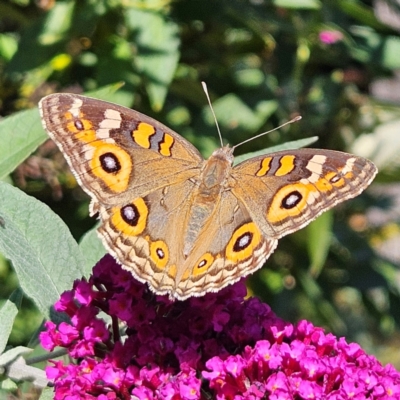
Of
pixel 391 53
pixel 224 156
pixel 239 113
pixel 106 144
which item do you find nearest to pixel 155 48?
pixel 239 113

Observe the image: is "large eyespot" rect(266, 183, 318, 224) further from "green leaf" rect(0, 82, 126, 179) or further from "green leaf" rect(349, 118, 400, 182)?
"green leaf" rect(349, 118, 400, 182)

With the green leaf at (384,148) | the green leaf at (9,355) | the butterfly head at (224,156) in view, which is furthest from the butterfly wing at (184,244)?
the green leaf at (384,148)

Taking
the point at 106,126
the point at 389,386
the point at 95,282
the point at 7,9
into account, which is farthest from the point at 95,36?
the point at 389,386

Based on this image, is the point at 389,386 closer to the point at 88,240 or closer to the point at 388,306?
the point at 88,240

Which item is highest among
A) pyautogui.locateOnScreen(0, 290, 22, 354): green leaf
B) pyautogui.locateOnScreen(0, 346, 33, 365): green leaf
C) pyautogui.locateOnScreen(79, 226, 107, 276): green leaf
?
pyautogui.locateOnScreen(0, 290, 22, 354): green leaf

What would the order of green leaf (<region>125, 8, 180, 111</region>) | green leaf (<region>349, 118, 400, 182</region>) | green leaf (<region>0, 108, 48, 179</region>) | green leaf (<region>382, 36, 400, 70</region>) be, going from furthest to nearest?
green leaf (<region>349, 118, 400, 182</region>) → green leaf (<region>382, 36, 400, 70</region>) → green leaf (<region>125, 8, 180, 111</region>) → green leaf (<region>0, 108, 48, 179</region>)

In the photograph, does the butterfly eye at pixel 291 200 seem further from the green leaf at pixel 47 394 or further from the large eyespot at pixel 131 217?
the green leaf at pixel 47 394

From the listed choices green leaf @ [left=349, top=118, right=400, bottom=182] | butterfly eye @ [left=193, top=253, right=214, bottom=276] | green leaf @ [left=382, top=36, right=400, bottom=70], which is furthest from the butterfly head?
green leaf @ [left=349, top=118, right=400, bottom=182]

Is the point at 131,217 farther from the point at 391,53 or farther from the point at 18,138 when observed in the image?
the point at 391,53
